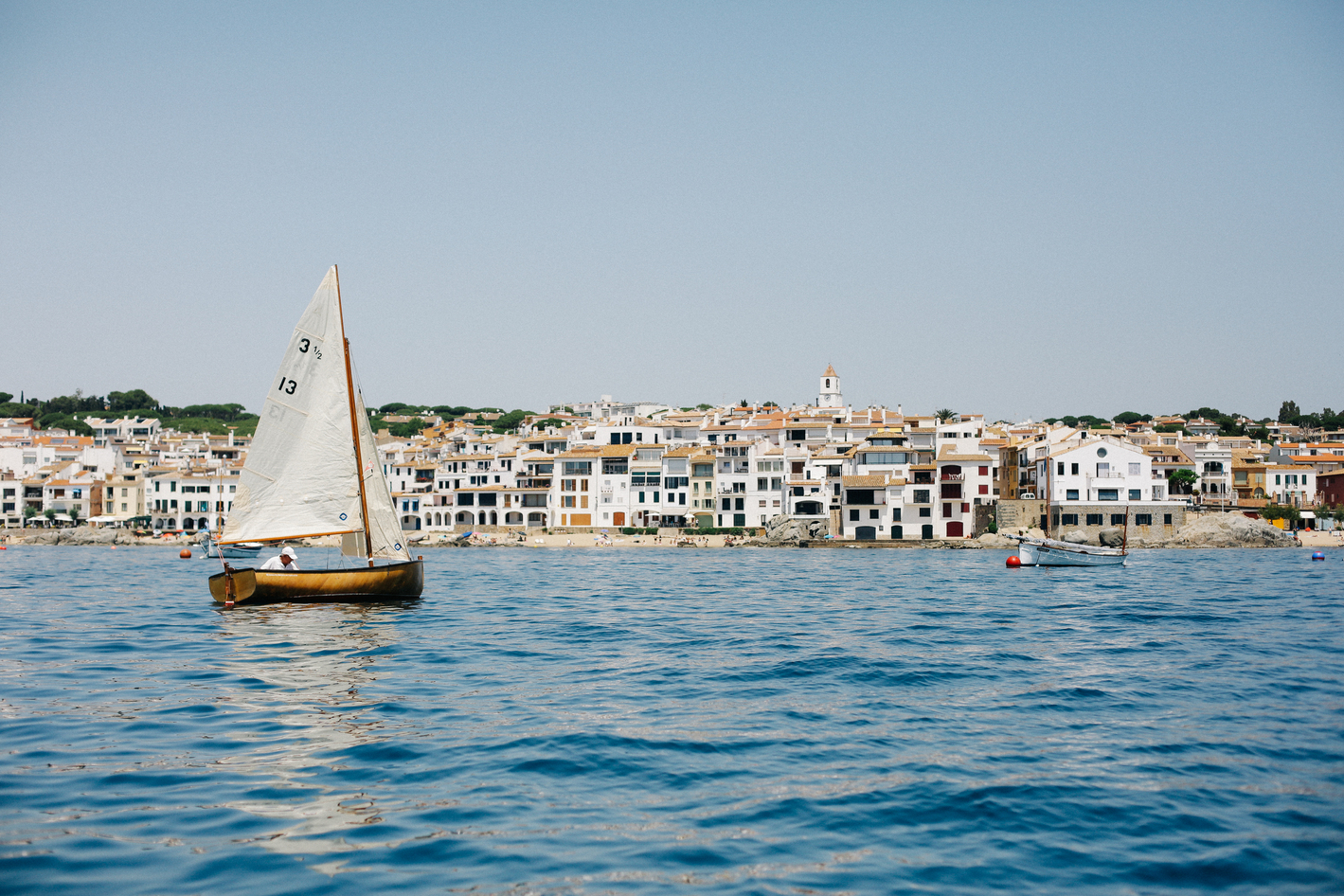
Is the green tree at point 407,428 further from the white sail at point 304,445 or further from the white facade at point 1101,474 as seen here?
the white sail at point 304,445

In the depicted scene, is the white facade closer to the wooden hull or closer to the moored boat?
the moored boat

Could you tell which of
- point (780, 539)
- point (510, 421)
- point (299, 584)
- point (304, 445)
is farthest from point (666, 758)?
point (510, 421)

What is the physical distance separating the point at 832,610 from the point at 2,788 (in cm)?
2278

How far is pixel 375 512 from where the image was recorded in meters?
29.6

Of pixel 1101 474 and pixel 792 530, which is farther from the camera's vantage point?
pixel 792 530

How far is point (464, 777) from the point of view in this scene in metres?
10.4

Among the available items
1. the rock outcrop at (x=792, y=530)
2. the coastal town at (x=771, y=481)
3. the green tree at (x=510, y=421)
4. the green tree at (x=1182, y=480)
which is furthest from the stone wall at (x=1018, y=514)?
the green tree at (x=510, y=421)

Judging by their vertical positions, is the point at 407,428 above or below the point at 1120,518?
above

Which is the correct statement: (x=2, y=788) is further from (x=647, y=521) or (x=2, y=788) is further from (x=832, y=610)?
(x=647, y=521)

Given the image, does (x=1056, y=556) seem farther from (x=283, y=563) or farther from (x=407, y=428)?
(x=407, y=428)

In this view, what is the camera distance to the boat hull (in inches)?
2136

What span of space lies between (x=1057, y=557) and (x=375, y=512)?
39090mm

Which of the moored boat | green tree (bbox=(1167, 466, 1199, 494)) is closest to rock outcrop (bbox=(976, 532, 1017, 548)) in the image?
the moored boat

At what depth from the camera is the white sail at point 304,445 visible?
27828mm
